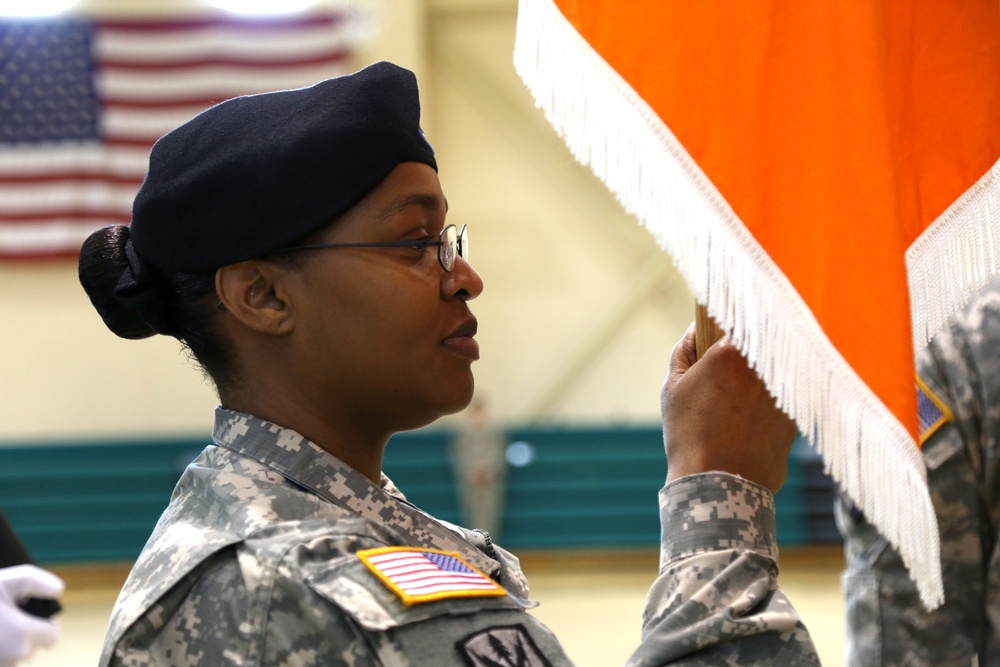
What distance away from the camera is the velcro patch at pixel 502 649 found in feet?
3.19

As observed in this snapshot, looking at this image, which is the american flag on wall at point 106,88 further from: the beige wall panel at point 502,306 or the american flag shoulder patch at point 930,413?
the american flag shoulder patch at point 930,413

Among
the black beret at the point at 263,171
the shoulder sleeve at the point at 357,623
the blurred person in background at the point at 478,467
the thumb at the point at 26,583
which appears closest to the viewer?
the shoulder sleeve at the point at 357,623

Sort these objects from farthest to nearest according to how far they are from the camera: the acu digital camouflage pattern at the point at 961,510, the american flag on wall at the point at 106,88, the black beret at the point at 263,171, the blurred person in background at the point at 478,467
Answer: the blurred person in background at the point at 478,467, the american flag on wall at the point at 106,88, the acu digital camouflage pattern at the point at 961,510, the black beret at the point at 263,171

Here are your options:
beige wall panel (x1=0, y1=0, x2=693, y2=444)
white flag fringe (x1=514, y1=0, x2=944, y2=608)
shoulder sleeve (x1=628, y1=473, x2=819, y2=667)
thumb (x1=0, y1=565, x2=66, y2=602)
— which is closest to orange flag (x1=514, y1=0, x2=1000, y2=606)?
white flag fringe (x1=514, y1=0, x2=944, y2=608)

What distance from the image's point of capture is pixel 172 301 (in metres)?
1.25

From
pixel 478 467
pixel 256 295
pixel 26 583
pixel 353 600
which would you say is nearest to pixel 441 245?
pixel 256 295

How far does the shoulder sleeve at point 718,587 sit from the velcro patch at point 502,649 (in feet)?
0.30

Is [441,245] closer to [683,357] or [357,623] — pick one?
[683,357]

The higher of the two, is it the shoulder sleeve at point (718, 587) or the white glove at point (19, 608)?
the white glove at point (19, 608)

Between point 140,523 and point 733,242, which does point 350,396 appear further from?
point 140,523

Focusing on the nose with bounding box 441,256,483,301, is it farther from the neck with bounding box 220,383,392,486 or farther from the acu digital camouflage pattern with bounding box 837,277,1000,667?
the acu digital camouflage pattern with bounding box 837,277,1000,667

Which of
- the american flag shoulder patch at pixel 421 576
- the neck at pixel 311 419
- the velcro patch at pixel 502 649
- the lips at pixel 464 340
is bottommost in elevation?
the velcro patch at pixel 502 649

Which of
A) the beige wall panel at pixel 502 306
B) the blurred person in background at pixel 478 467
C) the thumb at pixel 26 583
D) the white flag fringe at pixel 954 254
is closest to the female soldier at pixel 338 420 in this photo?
the white flag fringe at pixel 954 254

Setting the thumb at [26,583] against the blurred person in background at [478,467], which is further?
the blurred person in background at [478,467]
